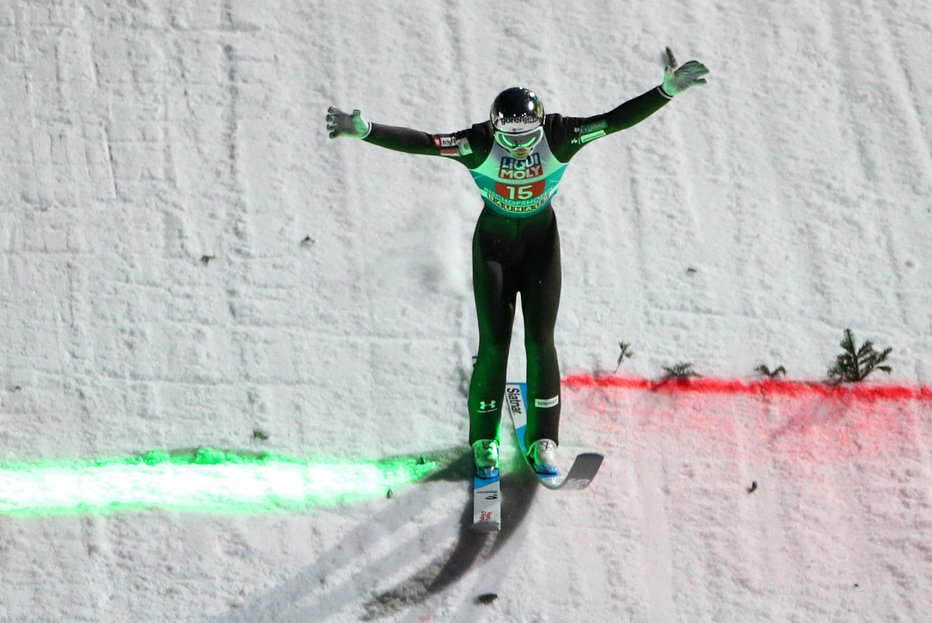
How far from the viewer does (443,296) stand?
7.38 metres

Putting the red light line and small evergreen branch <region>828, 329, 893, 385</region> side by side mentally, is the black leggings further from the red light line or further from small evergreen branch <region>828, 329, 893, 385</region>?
small evergreen branch <region>828, 329, 893, 385</region>

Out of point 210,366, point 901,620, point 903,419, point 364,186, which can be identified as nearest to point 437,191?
point 364,186

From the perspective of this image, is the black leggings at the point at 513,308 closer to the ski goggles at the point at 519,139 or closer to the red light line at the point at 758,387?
the ski goggles at the point at 519,139

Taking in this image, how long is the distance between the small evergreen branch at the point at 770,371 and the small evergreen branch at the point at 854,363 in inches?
11.6

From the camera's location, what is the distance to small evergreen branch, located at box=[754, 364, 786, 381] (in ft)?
23.8

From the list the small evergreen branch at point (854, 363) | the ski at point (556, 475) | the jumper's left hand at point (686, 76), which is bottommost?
the ski at point (556, 475)

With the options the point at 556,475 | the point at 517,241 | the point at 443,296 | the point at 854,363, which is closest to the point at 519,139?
the point at 517,241

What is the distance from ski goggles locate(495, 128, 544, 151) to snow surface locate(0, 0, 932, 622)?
61.4 inches

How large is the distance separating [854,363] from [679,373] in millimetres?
1030

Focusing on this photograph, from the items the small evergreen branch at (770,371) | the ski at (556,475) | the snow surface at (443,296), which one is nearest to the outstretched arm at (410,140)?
the snow surface at (443,296)

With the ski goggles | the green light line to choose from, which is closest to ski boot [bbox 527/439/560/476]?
the green light line

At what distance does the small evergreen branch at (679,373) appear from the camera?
7.21 m

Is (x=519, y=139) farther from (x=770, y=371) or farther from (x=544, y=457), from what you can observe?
(x=770, y=371)

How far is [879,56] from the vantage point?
29.0 ft
